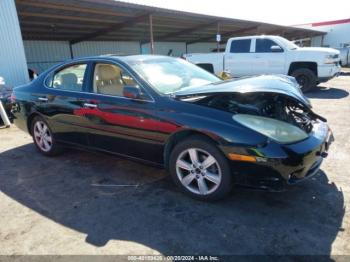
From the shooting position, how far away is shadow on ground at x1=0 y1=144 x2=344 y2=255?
8.64 ft

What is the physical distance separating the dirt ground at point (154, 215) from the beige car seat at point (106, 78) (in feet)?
3.77

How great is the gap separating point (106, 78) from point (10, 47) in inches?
248

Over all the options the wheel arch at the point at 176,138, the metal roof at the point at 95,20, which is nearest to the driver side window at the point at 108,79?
the wheel arch at the point at 176,138

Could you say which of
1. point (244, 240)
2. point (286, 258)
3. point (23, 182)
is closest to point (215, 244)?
point (244, 240)

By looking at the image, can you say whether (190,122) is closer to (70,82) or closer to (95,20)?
(70,82)

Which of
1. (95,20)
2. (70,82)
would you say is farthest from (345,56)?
(70,82)

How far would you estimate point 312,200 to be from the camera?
3.26m

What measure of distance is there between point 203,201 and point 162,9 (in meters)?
11.4

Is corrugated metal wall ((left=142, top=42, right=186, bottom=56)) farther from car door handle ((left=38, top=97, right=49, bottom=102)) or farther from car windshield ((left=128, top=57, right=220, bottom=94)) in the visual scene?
car windshield ((left=128, top=57, right=220, bottom=94))

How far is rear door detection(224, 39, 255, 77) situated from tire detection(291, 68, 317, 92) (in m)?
1.66

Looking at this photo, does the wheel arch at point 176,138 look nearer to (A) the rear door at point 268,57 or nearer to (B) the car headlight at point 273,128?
(B) the car headlight at point 273,128

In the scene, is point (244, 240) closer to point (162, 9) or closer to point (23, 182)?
point (23, 182)

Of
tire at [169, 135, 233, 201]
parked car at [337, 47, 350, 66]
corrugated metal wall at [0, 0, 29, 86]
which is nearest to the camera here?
tire at [169, 135, 233, 201]

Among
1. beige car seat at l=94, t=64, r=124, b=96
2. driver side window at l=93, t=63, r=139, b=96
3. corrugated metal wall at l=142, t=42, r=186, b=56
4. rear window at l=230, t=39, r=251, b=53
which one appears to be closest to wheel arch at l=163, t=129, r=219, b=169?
driver side window at l=93, t=63, r=139, b=96
